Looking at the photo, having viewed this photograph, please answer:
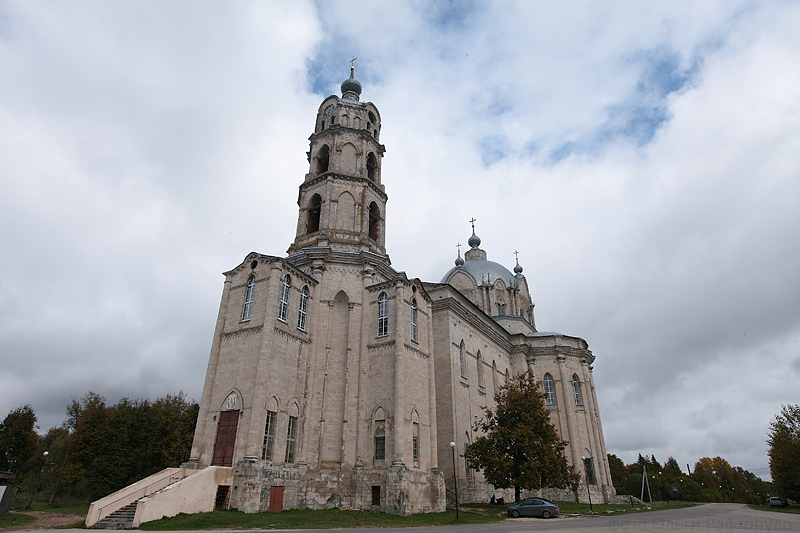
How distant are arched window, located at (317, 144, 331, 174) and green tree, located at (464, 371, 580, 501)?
19934mm

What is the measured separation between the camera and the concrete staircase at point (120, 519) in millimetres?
16578

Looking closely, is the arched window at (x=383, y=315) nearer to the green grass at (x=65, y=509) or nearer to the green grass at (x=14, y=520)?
the green grass at (x=14, y=520)

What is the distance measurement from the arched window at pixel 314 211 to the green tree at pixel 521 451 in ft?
55.0

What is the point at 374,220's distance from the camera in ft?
110

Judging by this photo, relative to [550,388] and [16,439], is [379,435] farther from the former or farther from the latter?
[16,439]

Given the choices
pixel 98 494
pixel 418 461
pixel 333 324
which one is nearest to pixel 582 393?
pixel 418 461

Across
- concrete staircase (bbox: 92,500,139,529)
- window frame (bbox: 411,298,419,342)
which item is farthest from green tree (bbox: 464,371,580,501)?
concrete staircase (bbox: 92,500,139,529)

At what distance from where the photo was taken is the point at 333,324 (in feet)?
89.0

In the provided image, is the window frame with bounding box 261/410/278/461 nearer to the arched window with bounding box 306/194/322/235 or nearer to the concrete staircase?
the concrete staircase

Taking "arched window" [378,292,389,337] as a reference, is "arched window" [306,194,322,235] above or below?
above

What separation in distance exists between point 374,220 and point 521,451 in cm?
1749

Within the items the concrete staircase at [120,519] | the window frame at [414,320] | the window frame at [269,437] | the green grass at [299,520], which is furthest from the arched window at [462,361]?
the concrete staircase at [120,519]

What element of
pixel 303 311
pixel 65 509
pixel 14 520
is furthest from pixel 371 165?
pixel 65 509

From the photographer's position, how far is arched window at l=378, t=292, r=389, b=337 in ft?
87.9
